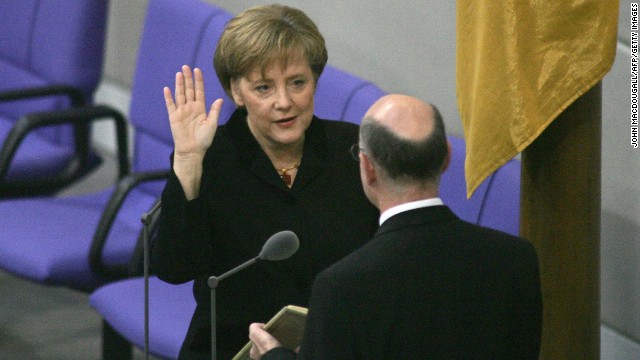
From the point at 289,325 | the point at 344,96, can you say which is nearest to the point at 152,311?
the point at 344,96

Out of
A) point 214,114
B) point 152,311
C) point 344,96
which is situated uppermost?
point 214,114

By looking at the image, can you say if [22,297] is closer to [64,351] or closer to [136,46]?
[64,351]

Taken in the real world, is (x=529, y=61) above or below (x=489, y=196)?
above

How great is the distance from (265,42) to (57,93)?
7.30 feet

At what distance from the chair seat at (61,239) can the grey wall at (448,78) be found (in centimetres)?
91

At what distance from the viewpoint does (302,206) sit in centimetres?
241

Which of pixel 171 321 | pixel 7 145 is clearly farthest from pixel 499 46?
pixel 7 145

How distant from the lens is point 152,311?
3383 millimetres

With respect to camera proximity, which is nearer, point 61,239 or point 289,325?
point 289,325

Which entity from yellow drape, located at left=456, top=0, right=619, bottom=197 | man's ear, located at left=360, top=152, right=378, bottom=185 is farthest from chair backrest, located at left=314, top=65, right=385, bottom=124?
man's ear, located at left=360, top=152, right=378, bottom=185

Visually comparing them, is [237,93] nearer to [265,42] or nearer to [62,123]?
[265,42]

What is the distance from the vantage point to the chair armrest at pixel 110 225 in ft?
12.1

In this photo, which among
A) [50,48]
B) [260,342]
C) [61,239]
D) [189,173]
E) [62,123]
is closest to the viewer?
[260,342]

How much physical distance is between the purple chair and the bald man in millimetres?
2632
